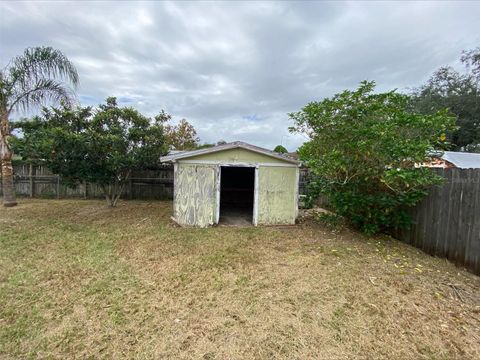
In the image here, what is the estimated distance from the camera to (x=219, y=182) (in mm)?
7230

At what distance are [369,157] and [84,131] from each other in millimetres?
8107

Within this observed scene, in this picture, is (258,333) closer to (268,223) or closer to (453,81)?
(268,223)

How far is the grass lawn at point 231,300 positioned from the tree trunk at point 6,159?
490cm

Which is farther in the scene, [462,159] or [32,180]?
[462,159]

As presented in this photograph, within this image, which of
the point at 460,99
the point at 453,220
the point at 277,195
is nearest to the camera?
the point at 453,220

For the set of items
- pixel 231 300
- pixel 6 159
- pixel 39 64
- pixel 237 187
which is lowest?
pixel 231 300

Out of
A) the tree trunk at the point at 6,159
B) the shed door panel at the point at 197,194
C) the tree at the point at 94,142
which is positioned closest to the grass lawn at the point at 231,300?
the shed door panel at the point at 197,194

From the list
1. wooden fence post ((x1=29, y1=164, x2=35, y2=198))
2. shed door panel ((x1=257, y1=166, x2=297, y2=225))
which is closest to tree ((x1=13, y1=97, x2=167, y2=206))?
wooden fence post ((x1=29, y1=164, x2=35, y2=198))

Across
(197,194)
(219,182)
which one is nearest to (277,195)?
(219,182)

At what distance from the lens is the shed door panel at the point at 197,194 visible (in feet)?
23.3

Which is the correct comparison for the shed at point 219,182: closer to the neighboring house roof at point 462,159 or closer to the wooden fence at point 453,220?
the wooden fence at point 453,220

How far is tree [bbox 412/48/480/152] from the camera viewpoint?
1667 centimetres

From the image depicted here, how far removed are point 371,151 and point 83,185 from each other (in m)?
12.0

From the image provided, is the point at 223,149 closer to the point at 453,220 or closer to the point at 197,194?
the point at 197,194
